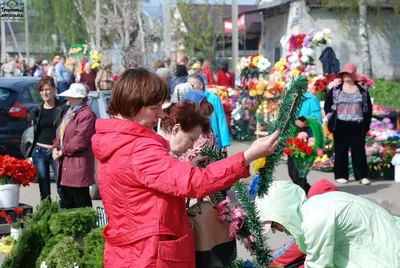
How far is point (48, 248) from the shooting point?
5.75 metres

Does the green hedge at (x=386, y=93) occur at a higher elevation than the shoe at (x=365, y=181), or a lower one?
lower

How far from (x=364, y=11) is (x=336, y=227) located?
77.6 ft

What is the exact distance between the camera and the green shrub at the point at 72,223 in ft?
19.3

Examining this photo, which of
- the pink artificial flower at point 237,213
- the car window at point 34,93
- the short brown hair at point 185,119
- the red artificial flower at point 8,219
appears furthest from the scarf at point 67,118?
the car window at point 34,93

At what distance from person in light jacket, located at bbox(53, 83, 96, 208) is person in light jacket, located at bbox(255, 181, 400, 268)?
12.3 ft

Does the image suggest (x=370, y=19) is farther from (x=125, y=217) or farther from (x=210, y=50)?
(x=125, y=217)

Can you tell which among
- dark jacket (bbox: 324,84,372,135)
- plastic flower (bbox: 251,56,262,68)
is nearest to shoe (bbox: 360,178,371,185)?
dark jacket (bbox: 324,84,372,135)

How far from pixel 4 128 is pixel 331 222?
34.8 ft

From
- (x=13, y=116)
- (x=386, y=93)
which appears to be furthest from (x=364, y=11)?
(x=13, y=116)

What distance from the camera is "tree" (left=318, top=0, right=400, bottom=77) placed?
26.4 meters

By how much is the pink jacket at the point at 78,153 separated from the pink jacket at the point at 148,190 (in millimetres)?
4537

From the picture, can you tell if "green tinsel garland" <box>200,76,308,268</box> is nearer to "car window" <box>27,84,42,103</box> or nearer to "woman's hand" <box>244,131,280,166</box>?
"woman's hand" <box>244,131,280,166</box>

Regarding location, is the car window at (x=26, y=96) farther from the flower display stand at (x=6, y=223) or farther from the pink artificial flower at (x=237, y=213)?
the pink artificial flower at (x=237, y=213)

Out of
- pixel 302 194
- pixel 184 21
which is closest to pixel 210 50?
pixel 184 21
